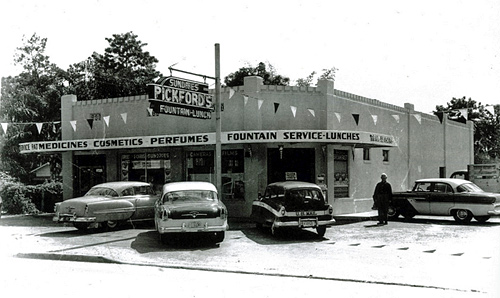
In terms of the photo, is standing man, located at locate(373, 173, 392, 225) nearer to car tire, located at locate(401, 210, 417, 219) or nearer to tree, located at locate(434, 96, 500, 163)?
car tire, located at locate(401, 210, 417, 219)

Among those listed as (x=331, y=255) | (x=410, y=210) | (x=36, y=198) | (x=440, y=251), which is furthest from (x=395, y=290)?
(x=36, y=198)

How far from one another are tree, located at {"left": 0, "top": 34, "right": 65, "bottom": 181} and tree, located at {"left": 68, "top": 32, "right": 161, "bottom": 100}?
1.86 m

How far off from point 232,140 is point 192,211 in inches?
251

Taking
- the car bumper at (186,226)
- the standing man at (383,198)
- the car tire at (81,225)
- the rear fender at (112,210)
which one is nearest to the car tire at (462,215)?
the standing man at (383,198)

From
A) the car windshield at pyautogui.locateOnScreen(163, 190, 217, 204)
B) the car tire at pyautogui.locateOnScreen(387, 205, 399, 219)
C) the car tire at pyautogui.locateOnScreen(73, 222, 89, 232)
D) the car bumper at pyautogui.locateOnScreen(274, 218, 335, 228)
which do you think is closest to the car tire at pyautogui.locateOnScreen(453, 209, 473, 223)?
the car tire at pyautogui.locateOnScreen(387, 205, 399, 219)

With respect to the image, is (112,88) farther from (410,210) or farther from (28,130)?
(410,210)

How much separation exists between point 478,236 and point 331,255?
5035 mm

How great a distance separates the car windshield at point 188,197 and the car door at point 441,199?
26.6ft

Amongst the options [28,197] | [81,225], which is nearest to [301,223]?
Answer: [81,225]

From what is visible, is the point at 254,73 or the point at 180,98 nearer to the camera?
the point at 180,98

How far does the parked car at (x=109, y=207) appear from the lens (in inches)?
583

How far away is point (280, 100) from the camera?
789 inches

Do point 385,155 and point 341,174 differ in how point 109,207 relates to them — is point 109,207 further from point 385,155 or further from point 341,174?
point 385,155

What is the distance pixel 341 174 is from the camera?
21.0 m
